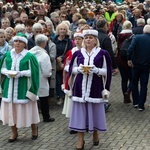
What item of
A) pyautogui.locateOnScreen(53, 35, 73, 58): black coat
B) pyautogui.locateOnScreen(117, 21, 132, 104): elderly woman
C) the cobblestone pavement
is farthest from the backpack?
the cobblestone pavement

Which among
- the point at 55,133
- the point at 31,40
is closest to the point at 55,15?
the point at 31,40

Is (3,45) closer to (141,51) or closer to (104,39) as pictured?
(104,39)

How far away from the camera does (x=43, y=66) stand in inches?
398

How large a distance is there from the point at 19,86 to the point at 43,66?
1.32 m

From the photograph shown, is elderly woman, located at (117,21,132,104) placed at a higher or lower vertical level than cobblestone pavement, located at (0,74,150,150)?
higher

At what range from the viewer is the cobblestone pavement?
28.9 feet

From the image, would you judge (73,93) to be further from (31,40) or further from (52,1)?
(52,1)

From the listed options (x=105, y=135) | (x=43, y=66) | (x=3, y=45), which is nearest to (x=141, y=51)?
(x=43, y=66)

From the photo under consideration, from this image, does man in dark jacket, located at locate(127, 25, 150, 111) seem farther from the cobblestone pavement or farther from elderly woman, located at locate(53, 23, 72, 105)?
elderly woman, located at locate(53, 23, 72, 105)

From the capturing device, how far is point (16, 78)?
29.0 ft

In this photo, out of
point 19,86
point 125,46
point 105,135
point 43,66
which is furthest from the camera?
point 125,46

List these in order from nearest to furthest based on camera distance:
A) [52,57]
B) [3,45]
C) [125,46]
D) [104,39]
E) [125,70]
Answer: [3,45], [104,39], [52,57], [125,46], [125,70]

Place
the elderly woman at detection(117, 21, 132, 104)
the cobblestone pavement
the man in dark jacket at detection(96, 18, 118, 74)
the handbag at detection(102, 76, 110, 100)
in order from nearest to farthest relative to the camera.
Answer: the handbag at detection(102, 76, 110, 100) < the cobblestone pavement < the man in dark jacket at detection(96, 18, 118, 74) < the elderly woman at detection(117, 21, 132, 104)

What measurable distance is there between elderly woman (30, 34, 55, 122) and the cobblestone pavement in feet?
0.99
